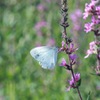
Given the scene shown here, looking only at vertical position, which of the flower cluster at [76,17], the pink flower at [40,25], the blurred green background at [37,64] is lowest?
the blurred green background at [37,64]

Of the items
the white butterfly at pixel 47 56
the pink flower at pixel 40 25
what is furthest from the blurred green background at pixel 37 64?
the white butterfly at pixel 47 56

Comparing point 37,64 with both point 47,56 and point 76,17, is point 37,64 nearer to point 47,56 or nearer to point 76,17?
point 76,17

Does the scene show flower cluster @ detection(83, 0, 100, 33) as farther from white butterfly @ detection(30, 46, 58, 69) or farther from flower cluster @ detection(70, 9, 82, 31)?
flower cluster @ detection(70, 9, 82, 31)

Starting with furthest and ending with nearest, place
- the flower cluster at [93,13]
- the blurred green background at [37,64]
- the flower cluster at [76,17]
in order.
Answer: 1. the flower cluster at [76,17]
2. the blurred green background at [37,64]
3. the flower cluster at [93,13]

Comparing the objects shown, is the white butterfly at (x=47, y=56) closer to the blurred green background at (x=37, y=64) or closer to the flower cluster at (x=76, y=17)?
the blurred green background at (x=37, y=64)

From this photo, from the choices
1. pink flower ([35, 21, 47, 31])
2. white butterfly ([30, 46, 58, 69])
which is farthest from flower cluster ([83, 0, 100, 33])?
pink flower ([35, 21, 47, 31])

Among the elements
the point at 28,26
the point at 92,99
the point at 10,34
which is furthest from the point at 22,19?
the point at 92,99

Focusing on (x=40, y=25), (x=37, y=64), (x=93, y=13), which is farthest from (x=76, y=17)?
(x=93, y=13)
